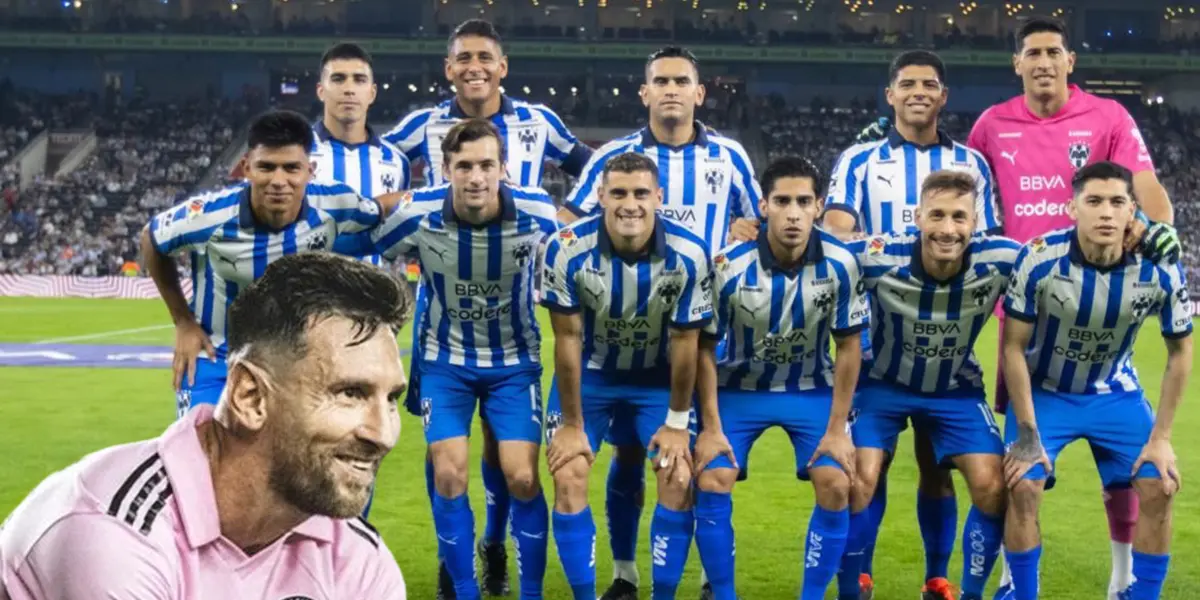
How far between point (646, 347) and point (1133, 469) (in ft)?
6.15

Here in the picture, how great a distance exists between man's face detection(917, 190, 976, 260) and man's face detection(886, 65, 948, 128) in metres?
0.76

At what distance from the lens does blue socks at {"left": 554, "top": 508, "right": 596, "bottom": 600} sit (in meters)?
5.17

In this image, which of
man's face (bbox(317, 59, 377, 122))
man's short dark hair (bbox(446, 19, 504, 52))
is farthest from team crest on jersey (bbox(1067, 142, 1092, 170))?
man's face (bbox(317, 59, 377, 122))

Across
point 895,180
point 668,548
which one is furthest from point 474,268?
point 895,180

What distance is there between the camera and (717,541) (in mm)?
5172

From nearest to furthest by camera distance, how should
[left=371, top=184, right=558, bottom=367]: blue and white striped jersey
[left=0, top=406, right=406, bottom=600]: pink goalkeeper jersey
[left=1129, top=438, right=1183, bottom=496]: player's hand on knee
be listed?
[left=0, top=406, right=406, bottom=600]: pink goalkeeper jersey < [left=1129, top=438, right=1183, bottom=496]: player's hand on knee < [left=371, top=184, right=558, bottom=367]: blue and white striped jersey

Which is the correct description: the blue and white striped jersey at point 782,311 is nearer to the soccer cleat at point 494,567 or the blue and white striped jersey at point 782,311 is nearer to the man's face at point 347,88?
the soccer cleat at point 494,567

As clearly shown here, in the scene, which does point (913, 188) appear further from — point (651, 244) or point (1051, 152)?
point (651, 244)

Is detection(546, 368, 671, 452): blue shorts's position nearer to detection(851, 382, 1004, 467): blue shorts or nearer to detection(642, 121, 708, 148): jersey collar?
detection(851, 382, 1004, 467): blue shorts

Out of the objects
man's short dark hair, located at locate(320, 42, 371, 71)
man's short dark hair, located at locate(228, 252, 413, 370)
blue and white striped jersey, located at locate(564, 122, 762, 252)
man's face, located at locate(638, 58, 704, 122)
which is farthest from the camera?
man's short dark hair, located at locate(320, 42, 371, 71)

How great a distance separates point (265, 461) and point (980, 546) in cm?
389

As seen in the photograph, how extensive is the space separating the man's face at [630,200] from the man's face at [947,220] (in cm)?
101

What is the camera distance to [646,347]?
548cm

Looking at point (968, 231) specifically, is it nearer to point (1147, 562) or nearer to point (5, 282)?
point (1147, 562)
